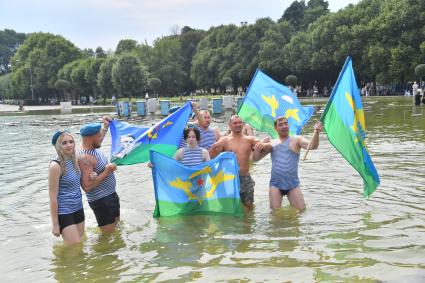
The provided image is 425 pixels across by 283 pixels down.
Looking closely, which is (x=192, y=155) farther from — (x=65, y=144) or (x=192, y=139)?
(x=65, y=144)

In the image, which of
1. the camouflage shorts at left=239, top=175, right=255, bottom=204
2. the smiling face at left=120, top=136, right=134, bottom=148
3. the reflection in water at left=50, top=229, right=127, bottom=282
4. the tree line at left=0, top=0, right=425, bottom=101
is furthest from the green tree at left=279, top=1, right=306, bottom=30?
the reflection in water at left=50, top=229, right=127, bottom=282

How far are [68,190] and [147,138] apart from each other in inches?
99.8

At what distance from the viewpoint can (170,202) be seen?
8.90 m

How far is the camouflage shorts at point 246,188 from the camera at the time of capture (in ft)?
29.8

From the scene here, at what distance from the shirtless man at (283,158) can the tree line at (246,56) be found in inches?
1912

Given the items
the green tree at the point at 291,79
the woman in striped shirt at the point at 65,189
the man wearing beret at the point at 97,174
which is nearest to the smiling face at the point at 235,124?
the man wearing beret at the point at 97,174

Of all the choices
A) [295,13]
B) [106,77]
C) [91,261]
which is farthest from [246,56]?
[91,261]

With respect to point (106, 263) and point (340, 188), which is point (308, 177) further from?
point (106, 263)

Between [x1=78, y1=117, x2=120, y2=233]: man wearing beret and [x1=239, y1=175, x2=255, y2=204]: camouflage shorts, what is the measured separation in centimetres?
228

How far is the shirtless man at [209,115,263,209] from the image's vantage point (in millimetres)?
9070

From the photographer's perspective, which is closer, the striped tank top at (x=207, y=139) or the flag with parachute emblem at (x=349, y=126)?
the flag with parachute emblem at (x=349, y=126)

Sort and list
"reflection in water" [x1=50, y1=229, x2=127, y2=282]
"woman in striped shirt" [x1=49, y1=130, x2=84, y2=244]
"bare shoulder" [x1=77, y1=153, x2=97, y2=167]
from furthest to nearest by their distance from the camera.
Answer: "bare shoulder" [x1=77, y1=153, x2=97, y2=167] → "reflection in water" [x1=50, y1=229, x2=127, y2=282] → "woman in striped shirt" [x1=49, y1=130, x2=84, y2=244]

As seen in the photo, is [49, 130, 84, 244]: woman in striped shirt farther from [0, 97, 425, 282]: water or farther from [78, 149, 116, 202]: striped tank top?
[0, 97, 425, 282]: water

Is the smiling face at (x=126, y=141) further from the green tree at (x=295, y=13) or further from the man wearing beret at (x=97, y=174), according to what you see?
the green tree at (x=295, y=13)
